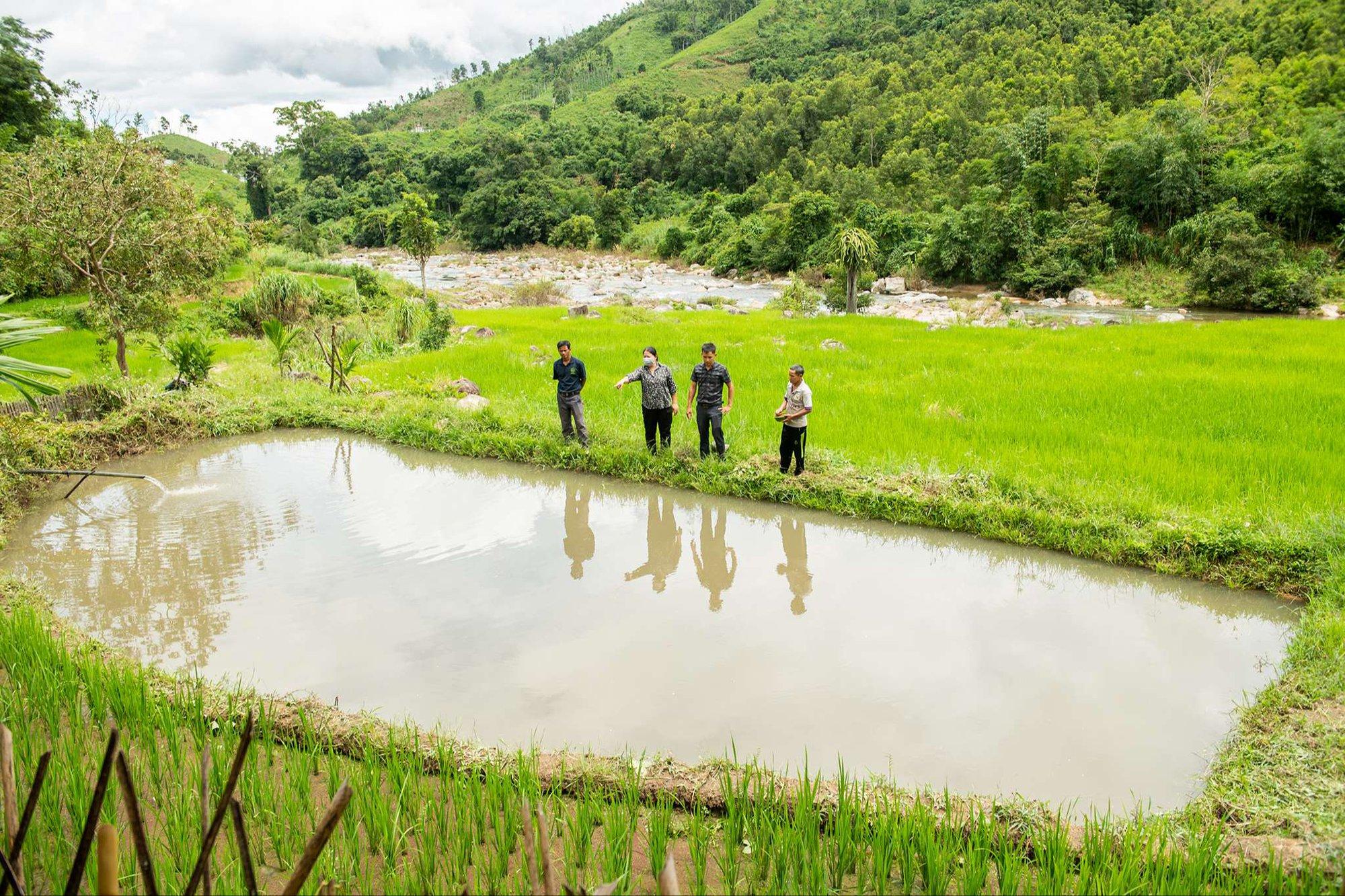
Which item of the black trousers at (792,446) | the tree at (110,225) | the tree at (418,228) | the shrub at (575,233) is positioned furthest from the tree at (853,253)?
the shrub at (575,233)

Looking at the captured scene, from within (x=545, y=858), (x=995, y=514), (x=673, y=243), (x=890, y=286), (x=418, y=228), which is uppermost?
(x=673, y=243)

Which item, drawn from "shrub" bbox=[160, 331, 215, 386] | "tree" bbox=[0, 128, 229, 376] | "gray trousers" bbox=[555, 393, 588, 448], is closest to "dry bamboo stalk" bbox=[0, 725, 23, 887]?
"gray trousers" bbox=[555, 393, 588, 448]

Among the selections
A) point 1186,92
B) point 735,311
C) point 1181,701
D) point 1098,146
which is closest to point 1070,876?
point 1181,701

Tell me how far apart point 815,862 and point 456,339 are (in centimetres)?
1596

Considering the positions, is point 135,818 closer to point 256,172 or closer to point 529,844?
point 529,844

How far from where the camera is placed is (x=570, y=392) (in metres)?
9.45

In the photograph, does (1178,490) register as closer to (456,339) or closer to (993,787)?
(993,787)

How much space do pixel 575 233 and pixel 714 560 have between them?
5186 cm

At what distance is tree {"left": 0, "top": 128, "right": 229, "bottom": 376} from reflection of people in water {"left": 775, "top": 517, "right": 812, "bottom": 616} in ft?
33.9

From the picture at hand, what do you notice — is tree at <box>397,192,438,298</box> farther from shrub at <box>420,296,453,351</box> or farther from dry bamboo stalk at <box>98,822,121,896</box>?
dry bamboo stalk at <box>98,822,121,896</box>

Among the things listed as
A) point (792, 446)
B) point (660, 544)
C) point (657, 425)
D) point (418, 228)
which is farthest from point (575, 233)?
point (660, 544)

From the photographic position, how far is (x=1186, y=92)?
123 ft

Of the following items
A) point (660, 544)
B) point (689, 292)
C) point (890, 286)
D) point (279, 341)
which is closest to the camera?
point (660, 544)

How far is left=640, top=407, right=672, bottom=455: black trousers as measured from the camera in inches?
355
